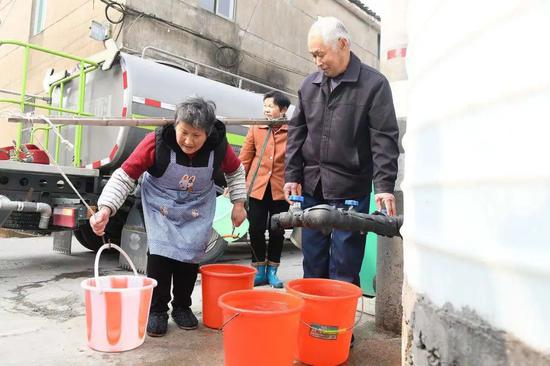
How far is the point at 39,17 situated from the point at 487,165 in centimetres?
1343

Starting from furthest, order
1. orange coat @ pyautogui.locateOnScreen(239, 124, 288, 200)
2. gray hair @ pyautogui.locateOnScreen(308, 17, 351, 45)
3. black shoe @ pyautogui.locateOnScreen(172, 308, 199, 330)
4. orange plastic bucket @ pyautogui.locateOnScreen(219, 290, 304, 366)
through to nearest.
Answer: orange coat @ pyautogui.locateOnScreen(239, 124, 288, 200) → black shoe @ pyautogui.locateOnScreen(172, 308, 199, 330) → gray hair @ pyautogui.locateOnScreen(308, 17, 351, 45) → orange plastic bucket @ pyautogui.locateOnScreen(219, 290, 304, 366)

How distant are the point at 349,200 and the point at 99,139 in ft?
10.9

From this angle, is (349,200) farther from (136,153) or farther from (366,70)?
(136,153)

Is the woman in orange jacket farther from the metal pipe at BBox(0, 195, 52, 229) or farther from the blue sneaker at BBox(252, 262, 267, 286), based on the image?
the metal pipe at BBox(0, 195, 52, 229)

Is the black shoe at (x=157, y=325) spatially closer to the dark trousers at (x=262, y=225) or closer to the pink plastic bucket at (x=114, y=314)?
the pink plastic bucket at (x=114, y=314)

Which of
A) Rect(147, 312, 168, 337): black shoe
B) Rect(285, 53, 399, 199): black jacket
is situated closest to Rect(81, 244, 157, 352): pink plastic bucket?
Rect(147, 312, 168, 337): black shoe

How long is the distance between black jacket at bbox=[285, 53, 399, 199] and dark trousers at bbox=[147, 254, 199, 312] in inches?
36.1

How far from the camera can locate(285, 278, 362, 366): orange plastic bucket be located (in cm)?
207

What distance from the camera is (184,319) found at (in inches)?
105

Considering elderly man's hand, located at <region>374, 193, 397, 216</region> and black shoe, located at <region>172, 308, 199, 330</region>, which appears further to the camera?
black shoe, located at <region>172, 308, 199, 330</region>

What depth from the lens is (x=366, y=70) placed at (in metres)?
2.38

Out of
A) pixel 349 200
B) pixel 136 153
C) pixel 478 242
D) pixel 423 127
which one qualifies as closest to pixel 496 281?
pixel 478 242

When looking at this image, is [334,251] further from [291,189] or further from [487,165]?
[487,165]

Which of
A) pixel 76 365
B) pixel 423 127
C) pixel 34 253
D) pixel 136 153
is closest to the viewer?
pixel 423 127
